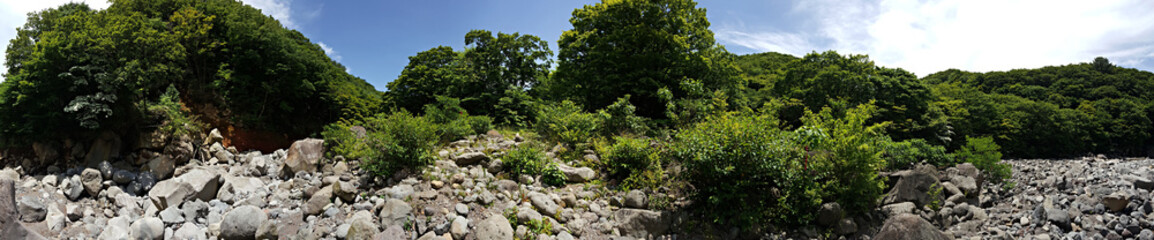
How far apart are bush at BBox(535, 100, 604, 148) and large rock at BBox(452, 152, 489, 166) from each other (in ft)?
6.14

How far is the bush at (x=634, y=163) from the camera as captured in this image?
682cm

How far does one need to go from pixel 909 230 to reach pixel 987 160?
5674 mm

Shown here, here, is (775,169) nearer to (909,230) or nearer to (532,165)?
(909,230)

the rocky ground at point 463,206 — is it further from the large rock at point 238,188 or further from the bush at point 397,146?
the bush at point 397,146

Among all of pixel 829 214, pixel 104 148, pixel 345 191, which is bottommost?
pixel 829 214

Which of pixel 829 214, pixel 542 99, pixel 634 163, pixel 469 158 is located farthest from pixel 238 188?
pixel 829 214

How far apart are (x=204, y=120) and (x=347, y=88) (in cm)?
569

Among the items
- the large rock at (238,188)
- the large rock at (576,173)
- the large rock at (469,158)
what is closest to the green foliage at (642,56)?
the large rock at (576,173)

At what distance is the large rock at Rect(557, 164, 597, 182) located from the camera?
720cm

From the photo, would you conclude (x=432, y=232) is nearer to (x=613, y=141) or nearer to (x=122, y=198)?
(x=613, y=141)

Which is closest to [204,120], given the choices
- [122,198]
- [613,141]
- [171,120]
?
[171,120]

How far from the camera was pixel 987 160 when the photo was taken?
9.05 m

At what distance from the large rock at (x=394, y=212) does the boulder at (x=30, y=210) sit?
6225 millimetres

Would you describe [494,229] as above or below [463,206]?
below
